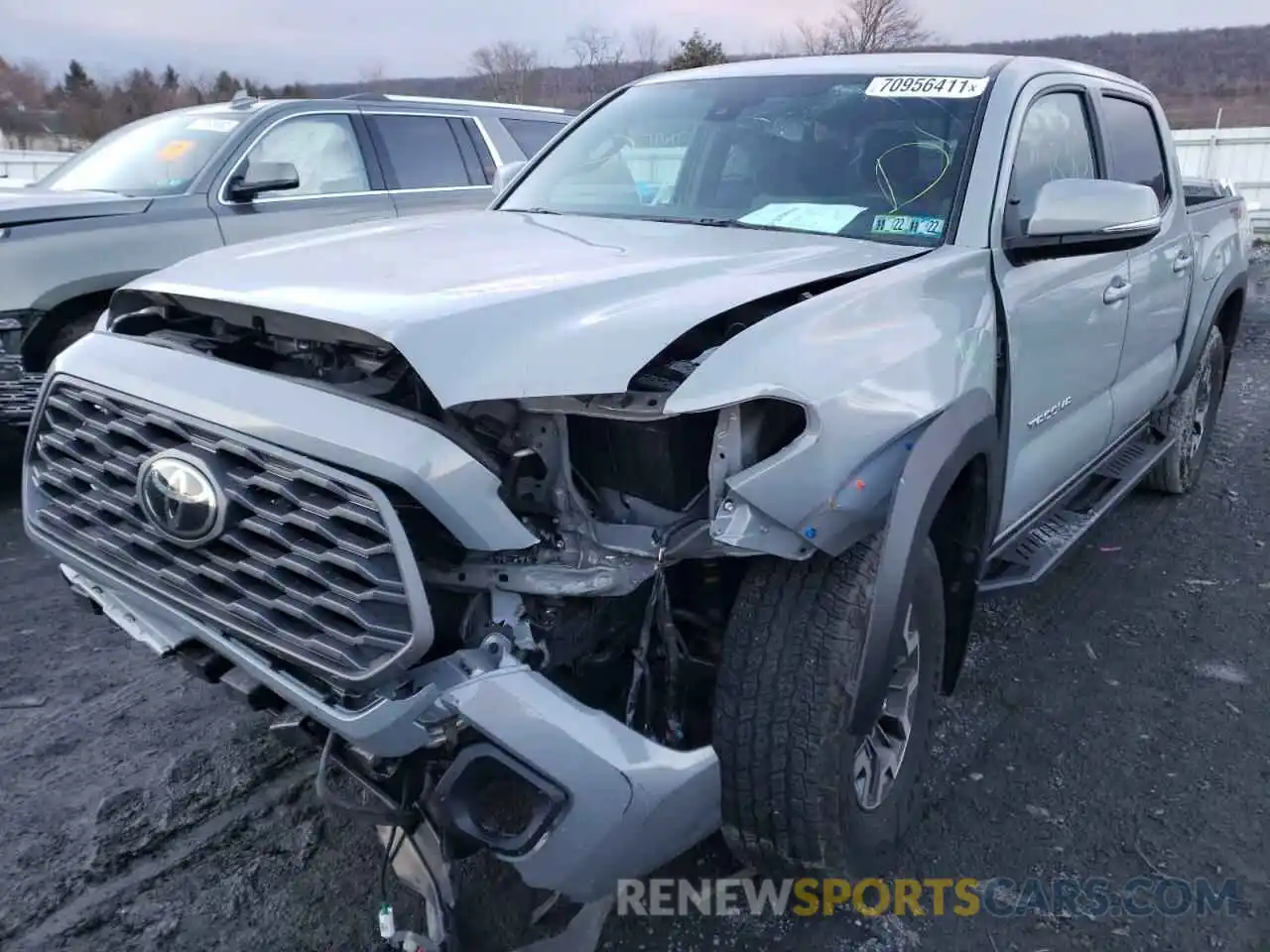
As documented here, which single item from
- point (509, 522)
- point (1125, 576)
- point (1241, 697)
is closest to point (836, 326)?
point (509, 522)

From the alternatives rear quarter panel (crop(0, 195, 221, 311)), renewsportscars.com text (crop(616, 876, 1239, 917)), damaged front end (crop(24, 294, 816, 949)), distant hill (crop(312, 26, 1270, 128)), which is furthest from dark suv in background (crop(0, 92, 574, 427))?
distant hill (crop(312, 26, 1270, 128))

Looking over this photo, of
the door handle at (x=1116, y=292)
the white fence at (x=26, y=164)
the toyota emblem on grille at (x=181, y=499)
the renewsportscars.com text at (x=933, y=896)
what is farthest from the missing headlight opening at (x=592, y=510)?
the white fence at (x=26, y=164)

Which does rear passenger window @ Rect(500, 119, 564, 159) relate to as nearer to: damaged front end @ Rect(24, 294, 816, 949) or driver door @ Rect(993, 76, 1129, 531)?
driver door @ Rect(993, 76, 1129, 531)

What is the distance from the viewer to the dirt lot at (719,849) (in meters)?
2.42

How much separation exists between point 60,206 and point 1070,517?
476 cm

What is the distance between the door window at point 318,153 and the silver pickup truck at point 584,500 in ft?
11.3

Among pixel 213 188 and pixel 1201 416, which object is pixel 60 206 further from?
pixel 1201 416

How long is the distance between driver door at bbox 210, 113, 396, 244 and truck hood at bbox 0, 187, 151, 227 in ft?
1.50

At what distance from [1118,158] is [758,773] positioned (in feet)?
9.60

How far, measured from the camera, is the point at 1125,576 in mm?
4457

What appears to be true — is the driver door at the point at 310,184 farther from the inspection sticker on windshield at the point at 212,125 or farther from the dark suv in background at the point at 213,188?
the inspection sticker on windshield at the point at 212,125

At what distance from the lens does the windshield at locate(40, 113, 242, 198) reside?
5.76 metres

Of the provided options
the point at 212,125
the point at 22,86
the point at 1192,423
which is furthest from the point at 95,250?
the point at 22,86

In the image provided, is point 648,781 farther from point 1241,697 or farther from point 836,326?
point 1241,697
